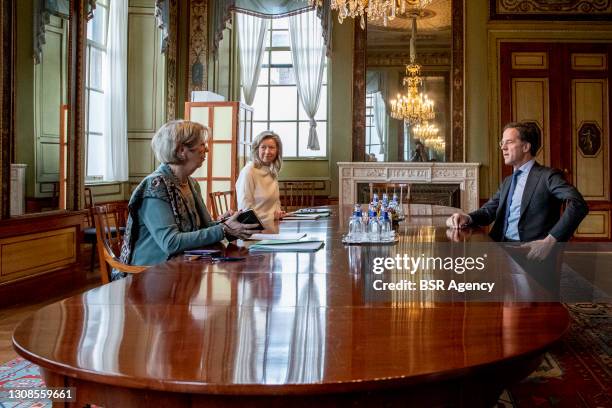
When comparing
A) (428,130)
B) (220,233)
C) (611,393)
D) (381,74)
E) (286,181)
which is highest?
(381,74)

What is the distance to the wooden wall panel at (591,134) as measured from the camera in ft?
25.0

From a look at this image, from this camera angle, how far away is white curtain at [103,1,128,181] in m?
6.73

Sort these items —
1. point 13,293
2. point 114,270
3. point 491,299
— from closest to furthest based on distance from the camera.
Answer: point 491,299 < point 114,270 < point 13,293

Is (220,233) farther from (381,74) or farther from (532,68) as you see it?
(532,68)

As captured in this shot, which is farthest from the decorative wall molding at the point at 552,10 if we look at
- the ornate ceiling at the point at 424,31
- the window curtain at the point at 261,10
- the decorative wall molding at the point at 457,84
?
the window curtain at the point at 261,10

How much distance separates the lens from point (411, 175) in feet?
25.3

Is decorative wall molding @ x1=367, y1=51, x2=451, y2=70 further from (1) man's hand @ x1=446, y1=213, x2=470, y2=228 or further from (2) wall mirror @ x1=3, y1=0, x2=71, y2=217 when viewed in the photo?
(1) man's hand @ x1=446, y1=213, x2=470, y2=228

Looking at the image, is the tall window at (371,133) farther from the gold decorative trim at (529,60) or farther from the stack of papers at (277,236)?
the stack of papers at (277,236)

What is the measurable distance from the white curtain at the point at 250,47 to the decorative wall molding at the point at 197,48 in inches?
29.9

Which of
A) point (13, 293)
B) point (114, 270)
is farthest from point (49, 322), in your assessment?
point (13, 293)

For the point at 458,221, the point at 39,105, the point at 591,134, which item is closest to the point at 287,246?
the point at 458,221

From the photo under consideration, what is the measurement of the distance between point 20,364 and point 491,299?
237cm

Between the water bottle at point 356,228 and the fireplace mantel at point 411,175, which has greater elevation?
the fireplace mantel at point 411,175

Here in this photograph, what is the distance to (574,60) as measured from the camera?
770 cm
